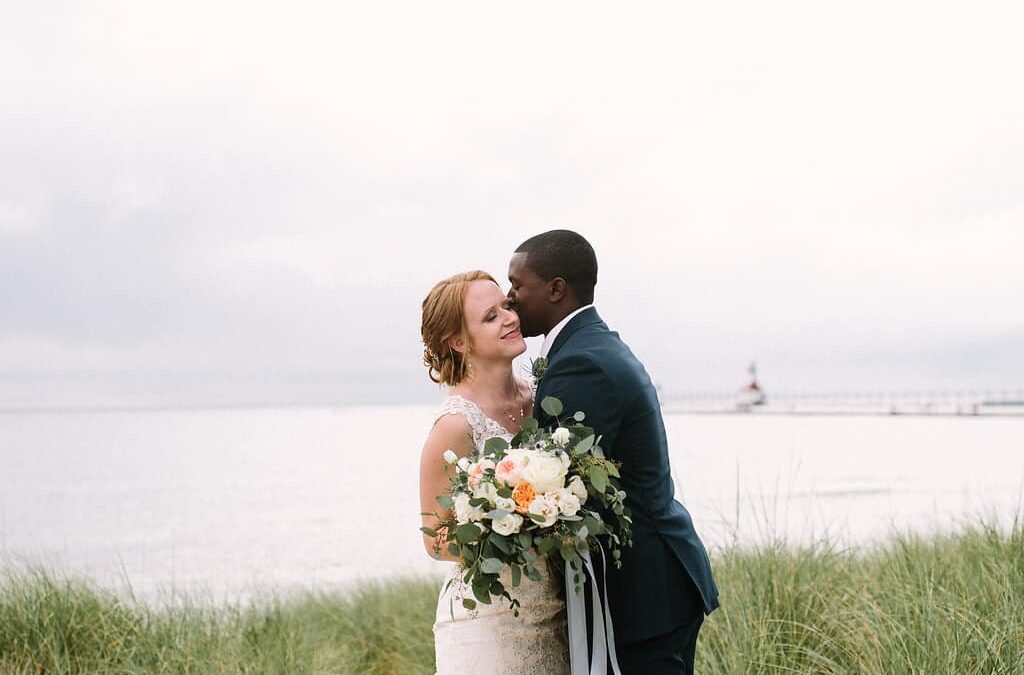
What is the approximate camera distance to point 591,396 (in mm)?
3365

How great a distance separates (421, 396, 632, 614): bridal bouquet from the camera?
3.05 m

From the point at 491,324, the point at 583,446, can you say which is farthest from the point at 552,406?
the point at 491,324

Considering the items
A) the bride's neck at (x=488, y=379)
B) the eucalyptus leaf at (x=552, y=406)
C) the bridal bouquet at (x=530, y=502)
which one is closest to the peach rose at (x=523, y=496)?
the bridal bouquet at (x=530, y=502)

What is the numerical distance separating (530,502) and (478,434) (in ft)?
3.30

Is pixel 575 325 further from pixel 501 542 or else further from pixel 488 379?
pixel 501 542

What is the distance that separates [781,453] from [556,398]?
7155 centimetres

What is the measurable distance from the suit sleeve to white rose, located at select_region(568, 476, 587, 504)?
29 cm

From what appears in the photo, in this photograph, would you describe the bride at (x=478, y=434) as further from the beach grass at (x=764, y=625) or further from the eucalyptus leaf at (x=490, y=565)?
the beach grass at (x=764, y=625)

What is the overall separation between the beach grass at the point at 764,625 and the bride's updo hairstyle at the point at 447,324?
97.8 inches

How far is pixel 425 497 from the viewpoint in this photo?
3.85 m

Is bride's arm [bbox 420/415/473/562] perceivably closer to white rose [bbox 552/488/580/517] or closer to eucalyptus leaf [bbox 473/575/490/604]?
eucalyptus leaf [bbox 473/575/490/604]

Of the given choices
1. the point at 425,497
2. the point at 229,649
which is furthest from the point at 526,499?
the point at 229,649

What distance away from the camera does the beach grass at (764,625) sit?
501 cm

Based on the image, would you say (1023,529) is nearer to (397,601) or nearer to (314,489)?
(397,601)
